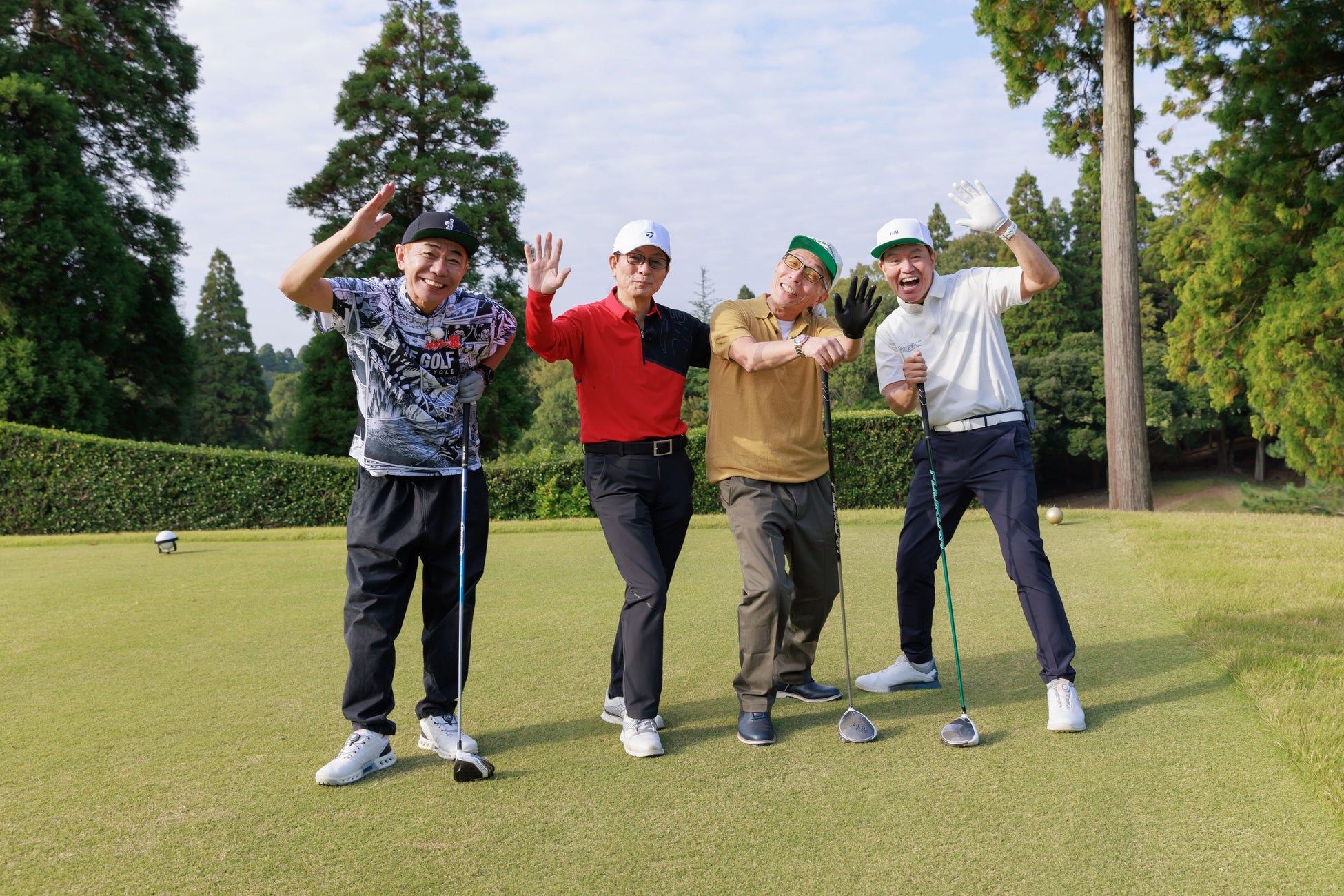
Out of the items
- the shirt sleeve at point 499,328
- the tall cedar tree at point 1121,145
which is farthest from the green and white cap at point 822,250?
the tall cedar tree at point 1121,145

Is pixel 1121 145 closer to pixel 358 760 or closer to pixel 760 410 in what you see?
pixel 760 410

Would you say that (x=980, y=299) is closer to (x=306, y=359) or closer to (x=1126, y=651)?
(x=1126, y=651)

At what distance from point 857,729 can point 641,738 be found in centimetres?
81

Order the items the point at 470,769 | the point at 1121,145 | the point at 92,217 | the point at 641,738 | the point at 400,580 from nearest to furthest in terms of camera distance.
Result: the point at 470,769 < the point at 641,738 < the point at 400,580 < the point at 1121,145 < the point at 92,217

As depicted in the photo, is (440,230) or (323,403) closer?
(440,230)

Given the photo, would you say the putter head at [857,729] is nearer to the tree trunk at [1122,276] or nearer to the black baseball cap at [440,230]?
the black baseball cap at [440,230]

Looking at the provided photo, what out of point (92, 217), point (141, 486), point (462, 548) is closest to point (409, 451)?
point (462, 548)

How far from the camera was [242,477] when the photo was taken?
1442 centimetres

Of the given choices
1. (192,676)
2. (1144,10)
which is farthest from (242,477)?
(1144,10)

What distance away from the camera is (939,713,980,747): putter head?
3393mm

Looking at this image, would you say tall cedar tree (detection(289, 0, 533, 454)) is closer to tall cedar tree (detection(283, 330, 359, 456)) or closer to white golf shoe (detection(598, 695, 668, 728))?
tall cedar tree (detection(283, 330, 359, 456))

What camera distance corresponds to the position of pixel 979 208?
163 inches

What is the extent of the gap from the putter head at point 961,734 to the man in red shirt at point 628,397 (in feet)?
3.95

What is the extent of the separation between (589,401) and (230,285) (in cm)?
4427
